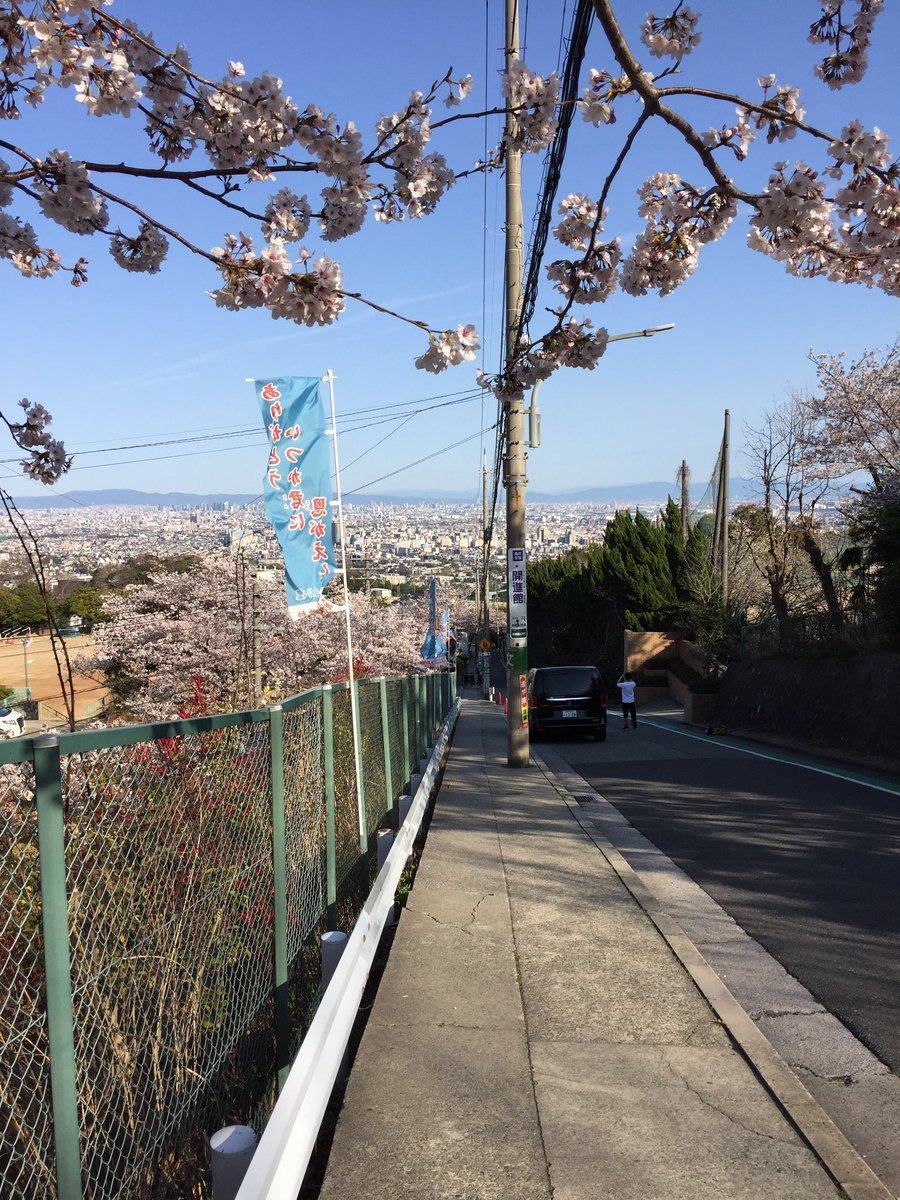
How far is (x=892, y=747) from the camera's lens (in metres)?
16.6

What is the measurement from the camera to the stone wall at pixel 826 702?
17236 millimetres

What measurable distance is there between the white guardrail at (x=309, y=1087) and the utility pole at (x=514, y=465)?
11211 millimetres

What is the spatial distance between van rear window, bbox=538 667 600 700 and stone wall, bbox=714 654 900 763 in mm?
4548

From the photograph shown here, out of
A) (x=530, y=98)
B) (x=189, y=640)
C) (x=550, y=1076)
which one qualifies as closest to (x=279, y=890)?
(x=550, y=1076)

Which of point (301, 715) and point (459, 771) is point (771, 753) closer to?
point (459, 771)

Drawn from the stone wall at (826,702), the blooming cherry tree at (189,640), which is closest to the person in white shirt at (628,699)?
the stone wall at (826,702)

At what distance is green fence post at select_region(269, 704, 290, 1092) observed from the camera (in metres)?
4.05

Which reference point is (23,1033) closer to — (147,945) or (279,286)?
(147,945)

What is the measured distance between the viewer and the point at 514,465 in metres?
16.2

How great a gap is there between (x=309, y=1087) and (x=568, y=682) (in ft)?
63.1

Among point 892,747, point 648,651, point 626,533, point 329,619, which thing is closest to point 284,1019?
point 892,747

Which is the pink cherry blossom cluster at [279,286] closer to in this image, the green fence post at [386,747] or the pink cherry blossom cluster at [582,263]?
the pink cherry blossom cluster at [582,263]

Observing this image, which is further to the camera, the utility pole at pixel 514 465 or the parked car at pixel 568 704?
the parked car at pixel 568 704

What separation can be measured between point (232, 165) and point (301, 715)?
104 inches
